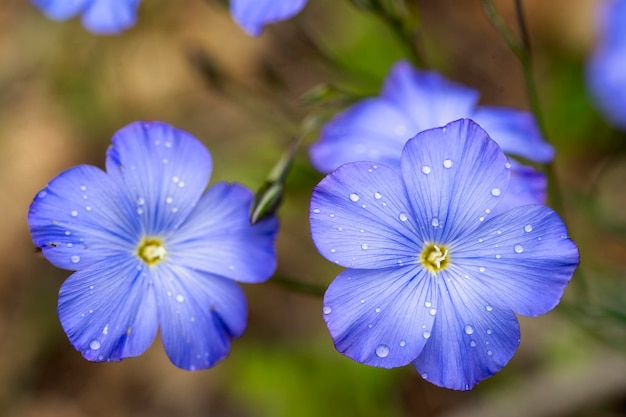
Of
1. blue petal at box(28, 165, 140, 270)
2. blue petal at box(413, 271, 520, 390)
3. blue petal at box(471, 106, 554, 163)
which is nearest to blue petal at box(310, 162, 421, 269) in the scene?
blue petal at box(413, 271, 520, 390)

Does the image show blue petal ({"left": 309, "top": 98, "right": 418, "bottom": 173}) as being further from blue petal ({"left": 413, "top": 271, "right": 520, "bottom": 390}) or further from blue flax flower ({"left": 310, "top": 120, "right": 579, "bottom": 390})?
blue petal ({"left": 413, "top": 271, "right": 520, "bottom": 390})

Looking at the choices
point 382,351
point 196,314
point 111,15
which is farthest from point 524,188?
point 111,15

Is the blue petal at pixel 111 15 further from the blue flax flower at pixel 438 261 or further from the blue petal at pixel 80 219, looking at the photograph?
the blue flax flower at pixel 438 261

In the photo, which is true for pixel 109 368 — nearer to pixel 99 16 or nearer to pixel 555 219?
pixel 99 16

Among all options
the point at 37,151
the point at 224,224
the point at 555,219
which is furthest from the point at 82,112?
the point at 555,219

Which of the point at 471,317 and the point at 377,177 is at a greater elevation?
the point at 377,177

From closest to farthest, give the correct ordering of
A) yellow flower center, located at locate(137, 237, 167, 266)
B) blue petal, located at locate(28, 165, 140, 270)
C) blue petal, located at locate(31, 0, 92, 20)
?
blue petal, located at locate(28, 165, 140, 270), yellow flower center, located at locate(137, 237, 167, 266), blue petal, located at locate(31, 0, 92, 20)

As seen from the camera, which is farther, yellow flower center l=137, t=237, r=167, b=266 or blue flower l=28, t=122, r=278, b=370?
yellow flower center l=137, t=237, r=167, b=266
